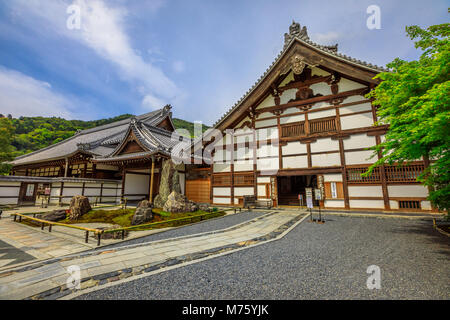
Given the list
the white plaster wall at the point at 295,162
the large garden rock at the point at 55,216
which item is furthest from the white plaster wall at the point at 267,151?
the large garden rock at the point at 55,216

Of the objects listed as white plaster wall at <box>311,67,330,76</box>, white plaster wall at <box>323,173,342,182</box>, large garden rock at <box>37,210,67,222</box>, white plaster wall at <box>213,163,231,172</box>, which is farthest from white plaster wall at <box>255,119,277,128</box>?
large garden rock at <box>37,210,67,222</box>

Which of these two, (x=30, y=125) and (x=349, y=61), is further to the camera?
(x=30, y=125)

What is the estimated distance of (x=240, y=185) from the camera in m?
13.5

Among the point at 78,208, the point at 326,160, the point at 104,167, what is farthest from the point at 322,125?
the point at 104,167

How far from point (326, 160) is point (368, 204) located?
10.3 ft

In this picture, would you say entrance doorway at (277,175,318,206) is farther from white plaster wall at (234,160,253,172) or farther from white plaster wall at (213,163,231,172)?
white plaster wall at (213,163,231,172)

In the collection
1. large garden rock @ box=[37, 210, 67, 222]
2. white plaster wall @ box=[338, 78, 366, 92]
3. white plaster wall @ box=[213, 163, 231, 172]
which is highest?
white plaster wall @ box=[338, 78, 366, 92]

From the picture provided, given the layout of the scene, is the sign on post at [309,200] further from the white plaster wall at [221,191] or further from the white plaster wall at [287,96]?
the white plaster wall at [287,96]

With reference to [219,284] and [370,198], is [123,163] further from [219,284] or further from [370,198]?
[370,198]

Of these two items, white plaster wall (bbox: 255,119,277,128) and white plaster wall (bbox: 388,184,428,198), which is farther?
white plaster wall (bbox: 255,119,277,128)

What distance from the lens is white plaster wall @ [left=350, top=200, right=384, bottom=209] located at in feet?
32.2

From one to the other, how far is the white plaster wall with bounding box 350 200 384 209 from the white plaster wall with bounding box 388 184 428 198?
2.27 ft

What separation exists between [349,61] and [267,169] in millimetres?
7924
